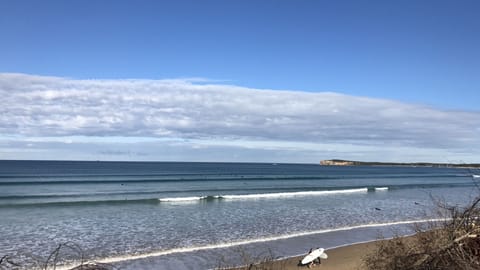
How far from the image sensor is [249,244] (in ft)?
53.2

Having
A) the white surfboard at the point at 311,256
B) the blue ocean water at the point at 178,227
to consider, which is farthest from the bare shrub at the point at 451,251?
the white surfboard at the point at 311,256

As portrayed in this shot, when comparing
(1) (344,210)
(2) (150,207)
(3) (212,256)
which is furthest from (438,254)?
(2) (150,207)

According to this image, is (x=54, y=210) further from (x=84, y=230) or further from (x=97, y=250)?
(x=97, y=250)

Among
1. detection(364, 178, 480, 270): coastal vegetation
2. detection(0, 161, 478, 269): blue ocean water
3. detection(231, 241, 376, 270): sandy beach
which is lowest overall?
→ detection(231, 241, 376, 270): sandy beach

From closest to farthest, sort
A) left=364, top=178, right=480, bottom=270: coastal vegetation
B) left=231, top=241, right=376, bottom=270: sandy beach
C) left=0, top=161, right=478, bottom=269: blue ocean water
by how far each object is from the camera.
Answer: left=364, top=178, right=480, bottom=270: coastal vegetation
left=231, top=241, right=376, bottom=270: sandy beach
left=0, top=161, right=478, bottom=269: blue ocean water

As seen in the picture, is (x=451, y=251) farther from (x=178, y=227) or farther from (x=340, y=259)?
(x=178, y=227)

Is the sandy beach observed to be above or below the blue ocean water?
below

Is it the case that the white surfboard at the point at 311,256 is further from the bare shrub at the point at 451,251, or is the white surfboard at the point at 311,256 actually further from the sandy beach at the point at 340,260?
the bare shrub at the point at 451,251

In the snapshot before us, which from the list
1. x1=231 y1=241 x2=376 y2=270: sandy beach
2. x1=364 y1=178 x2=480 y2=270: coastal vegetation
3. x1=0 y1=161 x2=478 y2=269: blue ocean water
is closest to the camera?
x1=364 y1=178 x2=480 y2=270: coastal vegetation

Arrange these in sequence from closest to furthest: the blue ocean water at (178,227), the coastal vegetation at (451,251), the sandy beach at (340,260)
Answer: the coastal vegetation at (451,251)
the sandy beach at (340,260)
the blue ocean water at (178,227)

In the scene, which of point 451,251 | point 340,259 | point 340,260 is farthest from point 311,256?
point 451,251

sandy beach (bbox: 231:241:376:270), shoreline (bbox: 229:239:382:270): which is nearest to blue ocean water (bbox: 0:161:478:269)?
shoreline (bbox: 229:239:382:270)

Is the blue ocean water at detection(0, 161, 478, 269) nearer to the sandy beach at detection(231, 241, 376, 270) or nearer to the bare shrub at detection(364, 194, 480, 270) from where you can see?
the sandy beach at detection(231, 241, 376, 270)

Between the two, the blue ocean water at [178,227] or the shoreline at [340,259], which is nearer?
the shoreline at [340,259]
